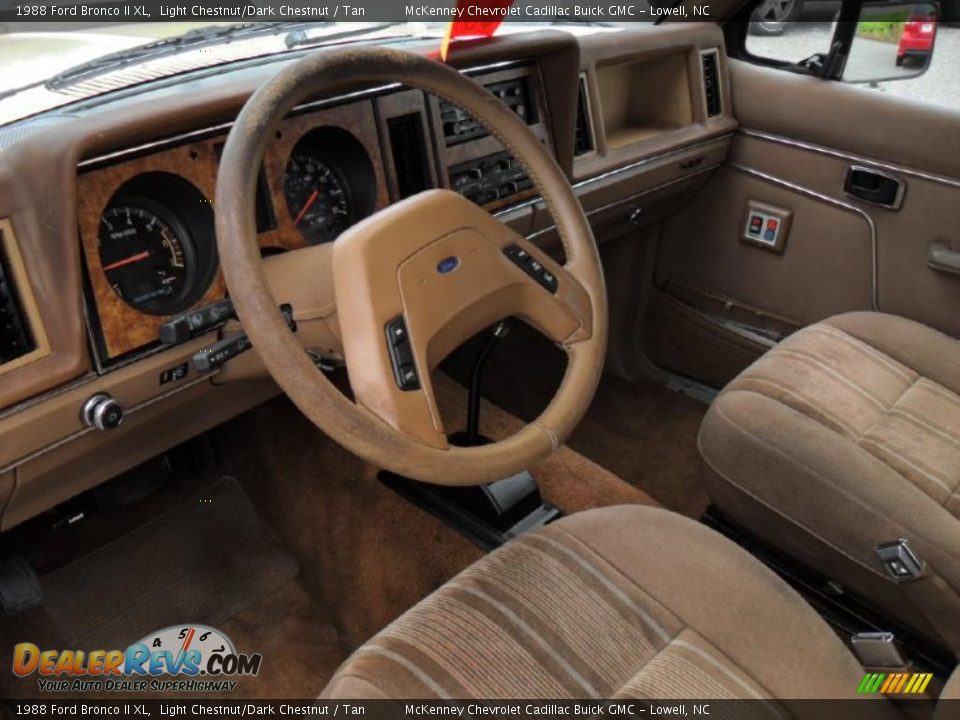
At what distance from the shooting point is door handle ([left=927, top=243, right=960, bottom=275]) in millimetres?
2041

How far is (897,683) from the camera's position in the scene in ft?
3.69

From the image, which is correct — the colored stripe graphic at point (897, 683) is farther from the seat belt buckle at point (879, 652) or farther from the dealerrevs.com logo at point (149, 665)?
the dealerrevs.com logo at point (149, 665)

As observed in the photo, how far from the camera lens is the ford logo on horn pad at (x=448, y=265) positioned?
113 cm

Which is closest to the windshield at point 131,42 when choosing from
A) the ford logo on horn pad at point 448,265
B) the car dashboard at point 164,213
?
the car dashboard at point 164,213

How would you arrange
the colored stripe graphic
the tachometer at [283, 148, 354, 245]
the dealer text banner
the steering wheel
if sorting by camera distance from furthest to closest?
the dealer text banner → the tachometer at [283, 148, 354, 245] → the colored stripe graphic → the steering wheel

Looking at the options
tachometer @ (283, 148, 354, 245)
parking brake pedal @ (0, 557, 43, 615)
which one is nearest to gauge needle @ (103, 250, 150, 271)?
tachometer @ (283, 148, 354, 245)

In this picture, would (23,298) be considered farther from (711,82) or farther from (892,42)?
(892,42)

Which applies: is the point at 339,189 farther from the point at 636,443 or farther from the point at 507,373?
the point at 636,443

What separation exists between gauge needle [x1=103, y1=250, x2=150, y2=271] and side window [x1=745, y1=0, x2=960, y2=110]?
1.79 metres

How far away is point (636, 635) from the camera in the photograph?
114cm

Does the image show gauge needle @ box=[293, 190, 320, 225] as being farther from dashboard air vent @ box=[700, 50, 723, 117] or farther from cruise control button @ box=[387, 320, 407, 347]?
dashboard air vent @ box=[700, 50, 723, 117]

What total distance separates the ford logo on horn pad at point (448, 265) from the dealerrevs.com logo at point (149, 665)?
104 centimetres

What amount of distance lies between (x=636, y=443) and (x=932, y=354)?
2.95 feet

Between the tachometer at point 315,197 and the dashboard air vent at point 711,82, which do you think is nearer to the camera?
the tachometer at point 315,197
